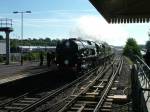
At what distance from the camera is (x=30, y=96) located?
56.0 ft

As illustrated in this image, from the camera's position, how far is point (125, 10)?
326 inches

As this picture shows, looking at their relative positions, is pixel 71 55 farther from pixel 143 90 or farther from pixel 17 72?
pixel 143 90

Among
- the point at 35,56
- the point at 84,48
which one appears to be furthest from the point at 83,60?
the point at 35,56

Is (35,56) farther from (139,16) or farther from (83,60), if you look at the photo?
(139,16)

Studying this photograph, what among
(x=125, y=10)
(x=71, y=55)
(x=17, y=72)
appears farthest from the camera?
(x=17, y=72)

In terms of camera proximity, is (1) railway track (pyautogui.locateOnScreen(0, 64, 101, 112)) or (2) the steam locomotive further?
(2) the steam locomotive

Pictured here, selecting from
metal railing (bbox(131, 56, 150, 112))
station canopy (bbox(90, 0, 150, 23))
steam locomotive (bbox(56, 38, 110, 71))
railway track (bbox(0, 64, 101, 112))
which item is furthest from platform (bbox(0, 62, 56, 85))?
station canopy (bbox(90, 0, 150, 23))

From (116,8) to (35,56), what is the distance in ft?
200

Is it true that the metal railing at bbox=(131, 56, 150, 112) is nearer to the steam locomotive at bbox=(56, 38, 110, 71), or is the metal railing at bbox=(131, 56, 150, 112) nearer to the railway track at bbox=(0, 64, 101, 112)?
the railway track at bbox=(0, 64, 101, 112)

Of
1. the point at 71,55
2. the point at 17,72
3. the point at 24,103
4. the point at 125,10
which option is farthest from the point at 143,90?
the point at 17,72

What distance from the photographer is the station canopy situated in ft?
25.5

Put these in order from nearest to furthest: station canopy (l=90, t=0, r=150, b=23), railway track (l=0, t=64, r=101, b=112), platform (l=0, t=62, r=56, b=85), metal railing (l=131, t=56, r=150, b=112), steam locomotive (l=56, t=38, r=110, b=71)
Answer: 1. station canopy (l=90, t=0, r=150, b=23)
2. metal railing (l=131, t=56, r=150, b=112)
3. railway track (l=0, t=64, r=101, b=112)
4. platform (l=0, t=62, r=56, b=85)
5. steam locomotive (l=56, t=38, r=110, b=71)

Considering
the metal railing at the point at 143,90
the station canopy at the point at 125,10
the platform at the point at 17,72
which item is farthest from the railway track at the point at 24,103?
the platform at the point at 17,72

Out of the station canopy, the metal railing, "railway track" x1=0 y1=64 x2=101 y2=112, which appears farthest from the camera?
"railway track" x1=0 y1=64 x2=101 y2=112
